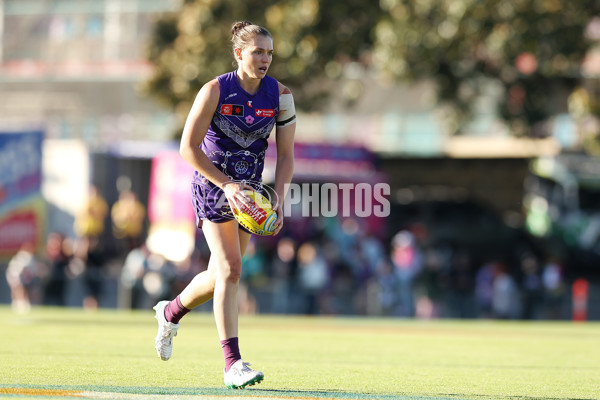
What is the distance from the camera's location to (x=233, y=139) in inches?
281

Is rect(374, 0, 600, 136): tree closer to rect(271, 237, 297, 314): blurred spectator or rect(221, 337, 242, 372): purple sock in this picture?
rect(271, 237, 297, 314): blurred spectator

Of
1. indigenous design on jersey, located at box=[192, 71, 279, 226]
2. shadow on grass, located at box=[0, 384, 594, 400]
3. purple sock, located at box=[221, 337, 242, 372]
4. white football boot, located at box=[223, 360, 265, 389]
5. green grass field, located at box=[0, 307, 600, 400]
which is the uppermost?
indigenous design on jersey, located at box=[192, 71, 279, 226]

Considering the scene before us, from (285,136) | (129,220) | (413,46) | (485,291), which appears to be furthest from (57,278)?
(285,136)

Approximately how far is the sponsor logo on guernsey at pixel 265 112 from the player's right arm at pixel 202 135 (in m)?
0.27

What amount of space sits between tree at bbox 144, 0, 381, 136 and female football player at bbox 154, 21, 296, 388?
18.1 metres

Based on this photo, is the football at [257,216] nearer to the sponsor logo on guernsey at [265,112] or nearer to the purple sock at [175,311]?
the sponsor logo on guernsey at [265,112]

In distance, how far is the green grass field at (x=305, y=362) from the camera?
6926 mm

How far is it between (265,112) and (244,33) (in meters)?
0.50

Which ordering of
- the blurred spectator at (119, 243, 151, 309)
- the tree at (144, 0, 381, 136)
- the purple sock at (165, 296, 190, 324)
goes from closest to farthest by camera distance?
the purple sock at (165, 296, 190, 324) < the blurred spectator at (119, 243, 151, 309) < the tree at (144, 0, 381, 136)

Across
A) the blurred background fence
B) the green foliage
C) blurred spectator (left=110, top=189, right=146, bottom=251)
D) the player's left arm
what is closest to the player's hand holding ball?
the player's left arm

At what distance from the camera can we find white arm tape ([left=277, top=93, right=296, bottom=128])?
7316 millimetres

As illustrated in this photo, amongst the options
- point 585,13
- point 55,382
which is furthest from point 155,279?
point 55,382

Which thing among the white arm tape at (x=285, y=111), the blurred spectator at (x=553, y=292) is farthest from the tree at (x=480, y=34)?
the white arm tape at (x=285, y=111)

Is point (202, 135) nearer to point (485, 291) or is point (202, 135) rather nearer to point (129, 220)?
point (485, 291)
